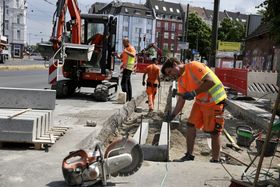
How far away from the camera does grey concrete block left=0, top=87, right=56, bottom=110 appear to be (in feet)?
24.2

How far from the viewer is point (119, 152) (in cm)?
501

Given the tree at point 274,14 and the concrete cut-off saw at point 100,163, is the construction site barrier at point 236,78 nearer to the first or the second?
the tree at point 274,14

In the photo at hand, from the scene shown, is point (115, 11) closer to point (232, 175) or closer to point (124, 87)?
point (124, 87)

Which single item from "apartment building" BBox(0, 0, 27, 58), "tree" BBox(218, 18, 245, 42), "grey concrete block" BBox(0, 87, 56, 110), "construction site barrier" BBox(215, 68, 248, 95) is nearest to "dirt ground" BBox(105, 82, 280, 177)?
"grey concrete block" BBox(0, 87, 56, 110)

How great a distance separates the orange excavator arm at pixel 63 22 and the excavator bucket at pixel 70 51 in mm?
208

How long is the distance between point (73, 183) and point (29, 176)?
2.20ft

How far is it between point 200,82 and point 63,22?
7.34 metres

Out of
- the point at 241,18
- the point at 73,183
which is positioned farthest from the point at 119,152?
the point at 241,18

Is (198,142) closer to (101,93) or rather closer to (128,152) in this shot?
(128,152)

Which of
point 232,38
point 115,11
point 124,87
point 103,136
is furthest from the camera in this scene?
point 115,11

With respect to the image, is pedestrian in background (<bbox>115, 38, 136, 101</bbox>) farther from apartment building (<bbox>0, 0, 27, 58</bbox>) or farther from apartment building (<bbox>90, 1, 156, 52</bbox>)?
apartment building (<bbox>90, 1, 156, 52</bbox>)

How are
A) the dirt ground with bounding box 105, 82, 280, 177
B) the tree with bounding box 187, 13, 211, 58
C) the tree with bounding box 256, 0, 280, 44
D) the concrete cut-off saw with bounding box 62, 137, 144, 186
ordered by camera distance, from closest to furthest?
the concrete cut-off saw with bounding box 62, 137, 144, 186, the dirt ground with bounding box 105, 82, 280, 177, the tree with bounding box 256, 0, 280, 44, the tree with bounding box 187, 13, 211, 58

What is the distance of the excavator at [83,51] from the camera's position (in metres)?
12.4

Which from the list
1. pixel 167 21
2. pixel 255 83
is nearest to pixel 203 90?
pixel 255 83
